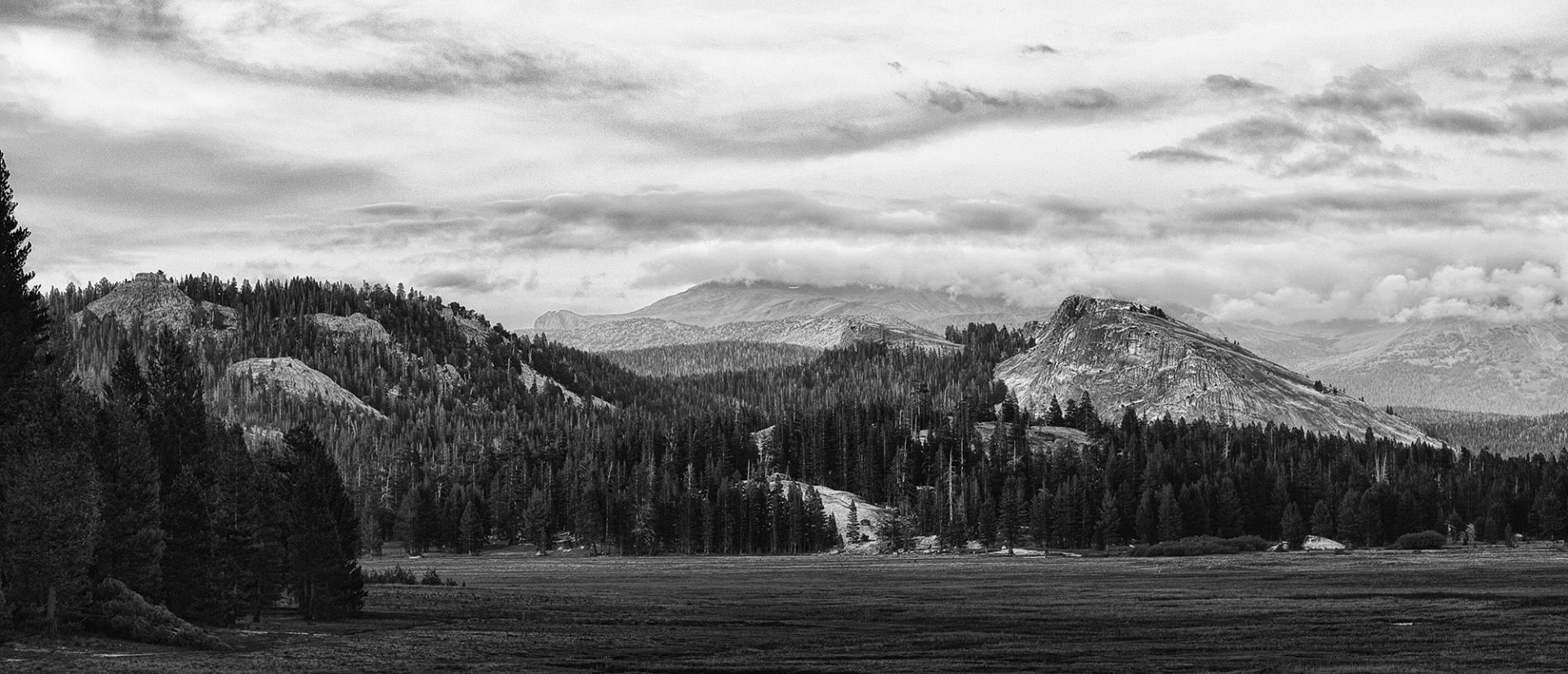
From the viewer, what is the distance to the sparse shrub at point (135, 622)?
72.5 m

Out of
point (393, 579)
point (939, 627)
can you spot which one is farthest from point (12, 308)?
point (393, 579)

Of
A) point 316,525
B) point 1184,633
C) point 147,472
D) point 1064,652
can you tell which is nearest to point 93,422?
point 147,472

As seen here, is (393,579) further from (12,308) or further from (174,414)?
(12,308)

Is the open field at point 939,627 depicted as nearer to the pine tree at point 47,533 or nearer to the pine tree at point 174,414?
the pine tree at point 47,533

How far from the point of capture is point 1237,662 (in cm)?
6312

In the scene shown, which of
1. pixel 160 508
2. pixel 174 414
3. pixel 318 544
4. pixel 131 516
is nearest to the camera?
pixel 131 516

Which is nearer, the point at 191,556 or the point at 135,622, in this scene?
the point at 135,622

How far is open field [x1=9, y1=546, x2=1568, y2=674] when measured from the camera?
2534 inches

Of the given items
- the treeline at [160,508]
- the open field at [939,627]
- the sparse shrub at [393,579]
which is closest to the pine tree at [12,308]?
the treeline at [160,508]

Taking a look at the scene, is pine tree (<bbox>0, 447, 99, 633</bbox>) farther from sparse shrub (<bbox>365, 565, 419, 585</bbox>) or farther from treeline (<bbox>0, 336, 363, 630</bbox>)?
sparse shrub (<bbox>365, 565, 419, 585</bbox>)

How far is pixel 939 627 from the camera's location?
85312 millimetres

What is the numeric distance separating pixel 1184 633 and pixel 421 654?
128 ft

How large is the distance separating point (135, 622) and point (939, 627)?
42898 mm

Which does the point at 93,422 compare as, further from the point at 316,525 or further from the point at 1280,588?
the point at 1280,588
